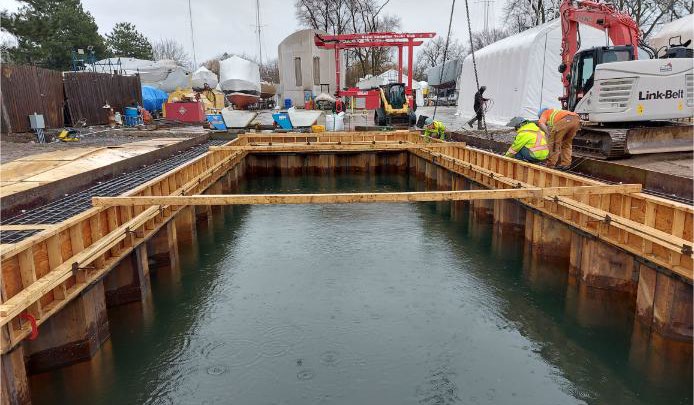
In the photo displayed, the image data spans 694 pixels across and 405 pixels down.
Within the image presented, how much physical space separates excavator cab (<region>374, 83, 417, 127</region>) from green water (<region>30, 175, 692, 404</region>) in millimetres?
12401

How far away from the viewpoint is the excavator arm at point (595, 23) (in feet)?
36.0

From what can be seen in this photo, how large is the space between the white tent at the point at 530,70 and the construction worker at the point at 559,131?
1124cm

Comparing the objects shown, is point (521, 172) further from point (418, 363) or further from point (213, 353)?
point (213, 353)

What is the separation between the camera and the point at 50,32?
31.4m

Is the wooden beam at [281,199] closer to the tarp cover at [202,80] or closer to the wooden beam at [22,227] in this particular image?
the wooden beam at [22,227]

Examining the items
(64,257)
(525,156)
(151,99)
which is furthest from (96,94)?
(525,156)

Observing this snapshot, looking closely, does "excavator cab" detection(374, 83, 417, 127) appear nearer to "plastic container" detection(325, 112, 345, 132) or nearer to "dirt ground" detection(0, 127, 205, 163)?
"plastic container" detection(325, 112, 345, 132)

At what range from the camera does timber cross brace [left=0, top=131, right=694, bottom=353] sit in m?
4.61

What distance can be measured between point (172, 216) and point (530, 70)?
17.7m

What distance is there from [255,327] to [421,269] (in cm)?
353

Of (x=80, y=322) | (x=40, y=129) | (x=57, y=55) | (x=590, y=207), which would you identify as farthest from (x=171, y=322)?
(x=57, y=55)

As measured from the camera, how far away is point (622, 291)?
7305 millimetres

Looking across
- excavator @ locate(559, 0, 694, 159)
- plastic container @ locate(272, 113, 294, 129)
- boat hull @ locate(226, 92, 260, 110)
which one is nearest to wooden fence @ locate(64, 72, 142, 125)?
plastic container @ locate(272, 113, 294, 129)

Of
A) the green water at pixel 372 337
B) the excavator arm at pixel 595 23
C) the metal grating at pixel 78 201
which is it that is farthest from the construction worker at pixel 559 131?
the metal grating at pixel 78 201
